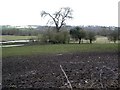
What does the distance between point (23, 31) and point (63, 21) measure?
12.7 m

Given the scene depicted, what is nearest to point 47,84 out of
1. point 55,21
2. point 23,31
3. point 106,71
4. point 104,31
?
point 106,71

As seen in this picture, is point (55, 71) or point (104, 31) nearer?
point (55, 71)

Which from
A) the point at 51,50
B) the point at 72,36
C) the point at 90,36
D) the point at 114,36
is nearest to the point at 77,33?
the point at 72,36

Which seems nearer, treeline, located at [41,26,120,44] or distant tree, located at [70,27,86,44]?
treeline, located at [41,26,120,44]

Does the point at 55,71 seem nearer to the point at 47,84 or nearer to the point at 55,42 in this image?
the point at 47,84

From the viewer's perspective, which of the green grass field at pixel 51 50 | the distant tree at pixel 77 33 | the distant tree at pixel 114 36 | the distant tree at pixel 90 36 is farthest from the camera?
the distant tree at pixel 77 33

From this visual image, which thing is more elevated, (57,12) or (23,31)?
(57,12)

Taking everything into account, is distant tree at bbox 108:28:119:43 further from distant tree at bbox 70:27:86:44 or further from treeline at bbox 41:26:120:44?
distant tree at bbox 70:27:86:44

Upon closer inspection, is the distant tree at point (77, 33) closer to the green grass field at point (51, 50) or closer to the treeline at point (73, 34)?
the treeline at point (73, 34)

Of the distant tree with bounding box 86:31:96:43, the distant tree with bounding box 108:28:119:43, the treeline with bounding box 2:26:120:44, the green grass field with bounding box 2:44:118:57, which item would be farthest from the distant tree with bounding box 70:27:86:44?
the green grass field with bounding box 2:44:118:57

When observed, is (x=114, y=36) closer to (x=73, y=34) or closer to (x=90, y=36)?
(x=90, y=36)

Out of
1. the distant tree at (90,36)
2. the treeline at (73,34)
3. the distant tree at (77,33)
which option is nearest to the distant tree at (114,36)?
A: the treeline at (73,34)

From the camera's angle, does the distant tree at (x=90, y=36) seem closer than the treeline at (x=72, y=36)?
No

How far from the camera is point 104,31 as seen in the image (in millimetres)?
42938
